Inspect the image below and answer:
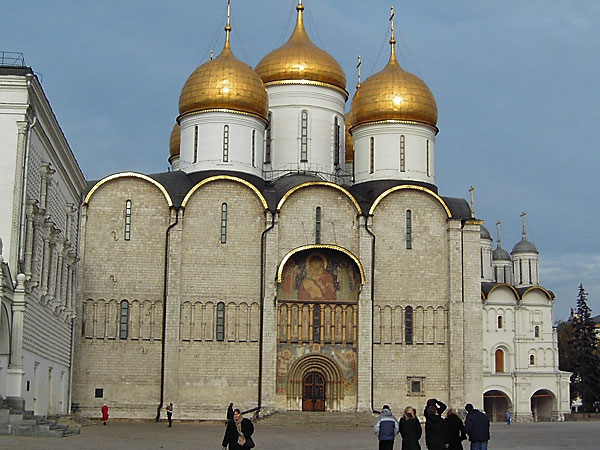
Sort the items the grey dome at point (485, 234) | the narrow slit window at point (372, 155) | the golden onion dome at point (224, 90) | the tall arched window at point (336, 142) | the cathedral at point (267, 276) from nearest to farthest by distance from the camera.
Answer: the cathedral at point (267, 276) < the golden onion dome at point (224, 90) < the narrow slit window at point (372, 155) < the tall arched window at point (336, 142) < the grey dome at point (485, 234)

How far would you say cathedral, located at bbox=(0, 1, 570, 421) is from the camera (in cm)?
2805

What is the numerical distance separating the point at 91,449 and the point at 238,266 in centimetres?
1398

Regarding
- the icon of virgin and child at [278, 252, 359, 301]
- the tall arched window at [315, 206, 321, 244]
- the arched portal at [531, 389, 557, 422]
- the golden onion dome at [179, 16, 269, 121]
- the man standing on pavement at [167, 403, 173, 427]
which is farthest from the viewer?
the arched portal at [531, 389, 557, 422]

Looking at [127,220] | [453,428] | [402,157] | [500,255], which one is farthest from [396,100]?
[500,255]

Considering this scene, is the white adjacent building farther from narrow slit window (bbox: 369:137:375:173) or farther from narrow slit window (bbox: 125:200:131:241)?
narrow slit window (bbox: 369:137:375:173)

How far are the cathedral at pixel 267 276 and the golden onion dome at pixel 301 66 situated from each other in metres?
2.26

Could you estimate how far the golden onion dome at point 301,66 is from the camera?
108 feet

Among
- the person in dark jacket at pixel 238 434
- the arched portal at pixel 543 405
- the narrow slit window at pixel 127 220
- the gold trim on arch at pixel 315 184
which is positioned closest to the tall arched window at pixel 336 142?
the gold trim on arch at pixel 315 184

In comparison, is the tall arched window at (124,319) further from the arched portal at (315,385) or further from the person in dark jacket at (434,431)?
the person in dark jacket at (434,431)

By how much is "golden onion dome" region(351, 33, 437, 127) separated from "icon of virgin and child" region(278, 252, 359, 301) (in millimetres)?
5271

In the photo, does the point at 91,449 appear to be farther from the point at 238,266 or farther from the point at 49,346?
the point at 238,266

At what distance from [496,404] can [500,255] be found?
12.7m

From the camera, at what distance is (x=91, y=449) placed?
15016mm

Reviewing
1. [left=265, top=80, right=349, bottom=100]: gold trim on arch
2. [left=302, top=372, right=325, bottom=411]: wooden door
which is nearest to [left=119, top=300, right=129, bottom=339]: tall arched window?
[left=302, top=372, right=325, bottom=411]: wooden door
